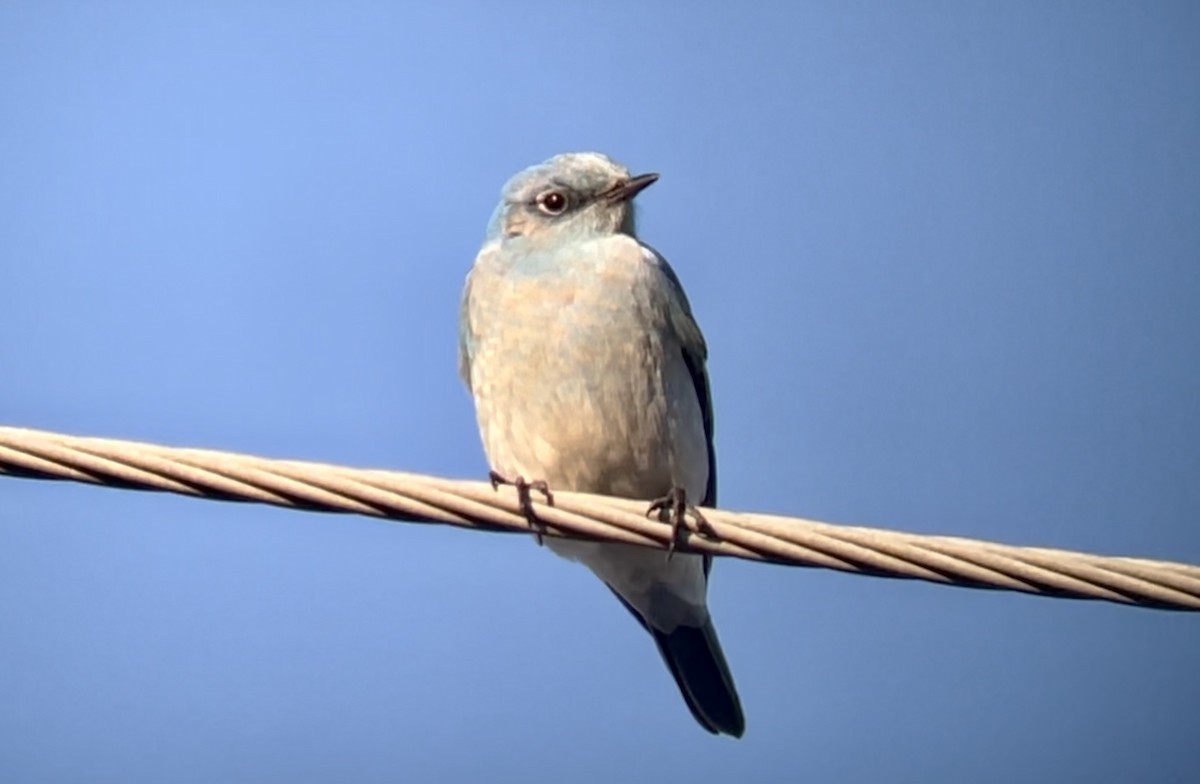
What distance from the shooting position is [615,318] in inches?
333

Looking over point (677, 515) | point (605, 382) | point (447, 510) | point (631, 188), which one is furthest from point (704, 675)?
point (447, 510)

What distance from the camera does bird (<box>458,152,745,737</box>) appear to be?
27.5ft

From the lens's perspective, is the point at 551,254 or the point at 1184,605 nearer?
the point at 1184,605

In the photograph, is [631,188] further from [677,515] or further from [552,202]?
[677,515]

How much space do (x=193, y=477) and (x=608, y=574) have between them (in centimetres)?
444

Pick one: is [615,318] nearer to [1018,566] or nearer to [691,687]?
[691,687]

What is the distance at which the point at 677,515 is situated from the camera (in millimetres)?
6164

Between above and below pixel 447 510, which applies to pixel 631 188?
above

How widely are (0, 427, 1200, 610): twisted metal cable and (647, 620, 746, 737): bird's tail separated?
4038 mm

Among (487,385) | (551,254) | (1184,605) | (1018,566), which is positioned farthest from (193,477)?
(551,254)

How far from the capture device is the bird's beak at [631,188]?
9516mm

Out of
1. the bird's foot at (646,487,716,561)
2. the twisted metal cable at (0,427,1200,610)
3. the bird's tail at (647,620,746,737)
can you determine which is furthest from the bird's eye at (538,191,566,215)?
the twisted metal cable at (0,427,1200,610)

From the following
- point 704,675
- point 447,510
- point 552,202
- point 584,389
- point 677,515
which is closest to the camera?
point 447,510

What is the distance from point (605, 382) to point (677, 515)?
7.42 feet
